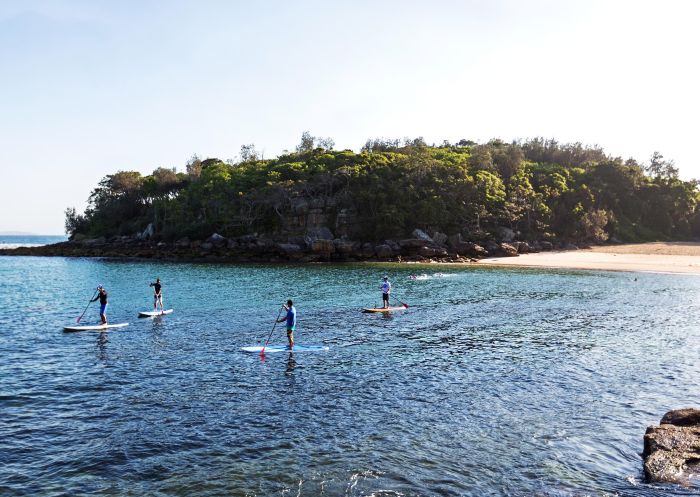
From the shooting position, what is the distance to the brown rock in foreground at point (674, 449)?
38.8ft

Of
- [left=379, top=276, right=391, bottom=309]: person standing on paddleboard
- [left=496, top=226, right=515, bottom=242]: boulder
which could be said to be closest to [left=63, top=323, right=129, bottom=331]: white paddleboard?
[left=379, top=276, right=391, bottom=309]: person standing on paddleboard

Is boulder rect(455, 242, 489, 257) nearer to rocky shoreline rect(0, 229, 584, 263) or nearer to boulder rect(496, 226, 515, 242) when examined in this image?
rocky shoreline rect(0, 229, 584, 263)

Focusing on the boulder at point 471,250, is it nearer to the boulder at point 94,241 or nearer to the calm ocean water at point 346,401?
the calm ocean water at point 346,401

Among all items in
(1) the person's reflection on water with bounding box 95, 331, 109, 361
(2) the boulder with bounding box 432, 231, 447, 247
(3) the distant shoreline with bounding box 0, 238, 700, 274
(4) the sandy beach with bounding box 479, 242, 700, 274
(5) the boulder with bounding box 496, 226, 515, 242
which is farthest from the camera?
(5) the boulder with bounding box 496, 226, 515, 242

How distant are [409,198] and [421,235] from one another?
29.0 feet

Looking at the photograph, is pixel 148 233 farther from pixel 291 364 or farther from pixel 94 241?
pixel 291 364

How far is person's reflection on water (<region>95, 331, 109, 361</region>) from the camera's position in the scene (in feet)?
76.5

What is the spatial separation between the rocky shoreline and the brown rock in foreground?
66.8 m

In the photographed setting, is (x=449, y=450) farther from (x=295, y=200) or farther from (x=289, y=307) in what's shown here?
(x=295, y=200)

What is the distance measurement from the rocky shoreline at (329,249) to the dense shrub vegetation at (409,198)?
408cm

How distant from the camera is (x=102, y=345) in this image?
25.7 metres

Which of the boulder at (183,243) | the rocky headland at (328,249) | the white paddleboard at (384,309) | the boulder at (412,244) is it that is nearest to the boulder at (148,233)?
the rocky headland at (328,249)

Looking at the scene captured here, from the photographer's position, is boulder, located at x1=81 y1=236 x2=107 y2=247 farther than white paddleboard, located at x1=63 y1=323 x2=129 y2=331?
Yes

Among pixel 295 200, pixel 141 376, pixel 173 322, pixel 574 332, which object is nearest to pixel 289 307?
pixel 141 376
